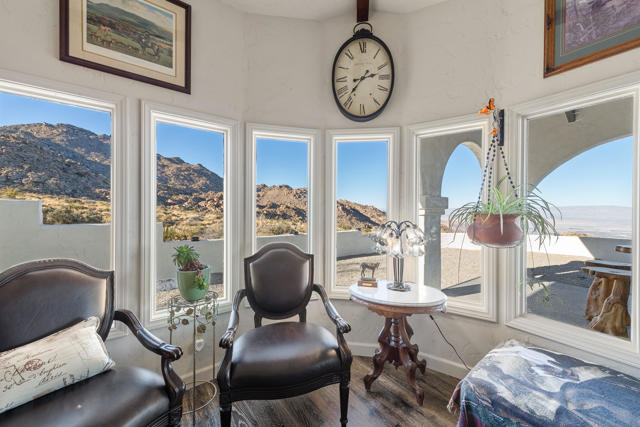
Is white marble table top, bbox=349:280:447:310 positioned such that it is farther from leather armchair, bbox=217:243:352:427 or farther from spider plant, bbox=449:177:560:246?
spider plant, bbox=449:177:560:246

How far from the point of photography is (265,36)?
252 cm

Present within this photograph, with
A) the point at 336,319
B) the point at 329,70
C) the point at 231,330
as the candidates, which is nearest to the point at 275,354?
the point at 231,330

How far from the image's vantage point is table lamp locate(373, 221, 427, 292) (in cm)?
218

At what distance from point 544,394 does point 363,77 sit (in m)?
2.49

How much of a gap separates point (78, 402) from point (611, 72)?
3.11 metres

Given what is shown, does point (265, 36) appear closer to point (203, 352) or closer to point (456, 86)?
point (456, 86)

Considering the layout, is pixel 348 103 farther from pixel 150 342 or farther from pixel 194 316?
pixel 150 342

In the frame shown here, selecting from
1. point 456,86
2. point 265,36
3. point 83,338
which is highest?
point 265,36

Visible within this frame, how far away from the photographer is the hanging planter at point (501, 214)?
167cm

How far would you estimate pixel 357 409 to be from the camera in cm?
190

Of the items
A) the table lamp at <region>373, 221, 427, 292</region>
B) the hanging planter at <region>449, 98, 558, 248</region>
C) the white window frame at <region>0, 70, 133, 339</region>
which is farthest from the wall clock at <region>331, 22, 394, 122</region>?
the white window frame at <region>0, 70, 133, 339</region>

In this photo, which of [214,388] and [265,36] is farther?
[265,36]

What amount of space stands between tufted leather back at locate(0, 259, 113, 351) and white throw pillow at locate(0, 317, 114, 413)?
0.07m

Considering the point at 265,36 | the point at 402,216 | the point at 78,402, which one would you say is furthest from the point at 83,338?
the point at 265,36
